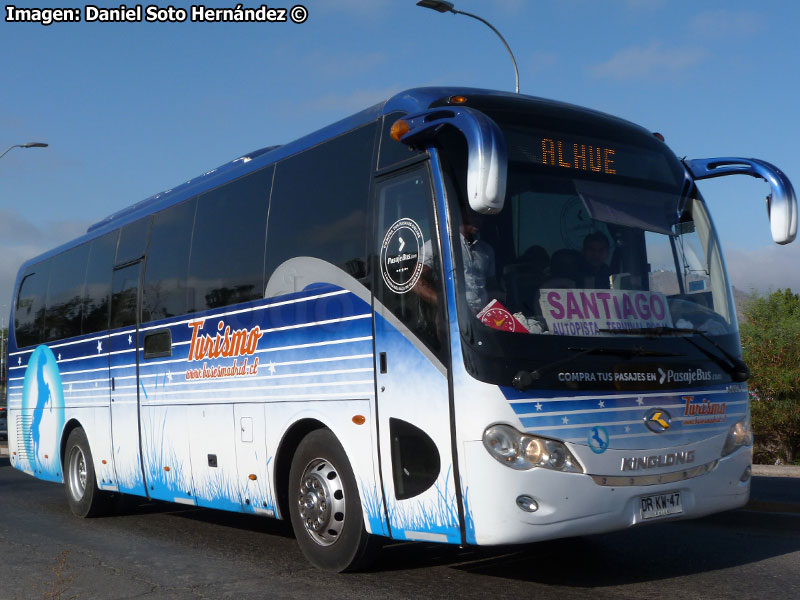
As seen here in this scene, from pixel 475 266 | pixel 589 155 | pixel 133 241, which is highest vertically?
pixel 133 241

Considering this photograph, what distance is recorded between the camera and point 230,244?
9148 mm

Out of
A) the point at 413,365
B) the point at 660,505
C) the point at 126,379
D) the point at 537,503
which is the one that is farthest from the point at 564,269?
the point at 126,379

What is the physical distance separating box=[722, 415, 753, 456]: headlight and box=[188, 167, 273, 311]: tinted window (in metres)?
3.98

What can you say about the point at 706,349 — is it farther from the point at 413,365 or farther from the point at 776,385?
the point at 776,385

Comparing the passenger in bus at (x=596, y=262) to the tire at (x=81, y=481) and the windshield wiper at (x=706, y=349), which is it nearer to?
the windshield wiper at (x=706, y=349)

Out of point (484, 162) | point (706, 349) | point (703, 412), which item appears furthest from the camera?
point (706, 349)

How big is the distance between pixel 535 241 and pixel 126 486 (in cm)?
652

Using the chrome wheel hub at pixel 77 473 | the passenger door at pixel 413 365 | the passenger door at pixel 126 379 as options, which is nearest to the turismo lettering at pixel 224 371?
the passenger door at pixel 126 379

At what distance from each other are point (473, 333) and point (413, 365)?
59 centimetres

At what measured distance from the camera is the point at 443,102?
6895 millimetres

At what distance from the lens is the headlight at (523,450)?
6070 mm

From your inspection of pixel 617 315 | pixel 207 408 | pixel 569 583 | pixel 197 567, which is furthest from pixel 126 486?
pixel 617 315

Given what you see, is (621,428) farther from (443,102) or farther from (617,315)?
(443,102)

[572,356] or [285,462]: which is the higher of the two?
[572,356]
